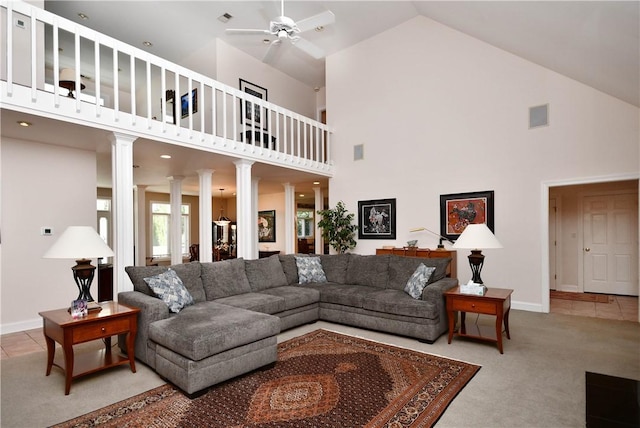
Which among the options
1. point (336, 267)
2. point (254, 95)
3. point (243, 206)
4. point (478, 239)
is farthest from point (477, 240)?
point (254, 95)

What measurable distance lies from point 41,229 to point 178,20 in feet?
14.4

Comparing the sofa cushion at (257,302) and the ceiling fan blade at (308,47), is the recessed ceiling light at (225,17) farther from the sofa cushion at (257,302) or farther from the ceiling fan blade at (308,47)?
the sofa cushion at (257,302)

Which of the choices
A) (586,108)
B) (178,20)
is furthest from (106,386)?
(586,108)

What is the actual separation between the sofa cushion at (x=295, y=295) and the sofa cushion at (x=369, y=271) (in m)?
0.67

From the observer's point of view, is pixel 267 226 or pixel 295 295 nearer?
pixel 295 295

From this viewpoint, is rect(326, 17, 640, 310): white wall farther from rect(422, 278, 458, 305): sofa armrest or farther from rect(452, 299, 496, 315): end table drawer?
rect(452, 299, 496, 315): end table drawer

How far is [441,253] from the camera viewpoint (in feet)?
19.5

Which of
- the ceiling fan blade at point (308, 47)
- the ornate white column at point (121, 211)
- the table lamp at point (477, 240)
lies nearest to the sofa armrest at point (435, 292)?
the table lamp at point (477, 240)

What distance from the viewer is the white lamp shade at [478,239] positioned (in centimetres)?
365

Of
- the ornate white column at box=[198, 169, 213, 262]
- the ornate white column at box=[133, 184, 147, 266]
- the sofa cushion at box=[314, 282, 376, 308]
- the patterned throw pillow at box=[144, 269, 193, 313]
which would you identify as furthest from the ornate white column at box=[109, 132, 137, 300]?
the ornate white column at box=[133, 184, 147, 266]

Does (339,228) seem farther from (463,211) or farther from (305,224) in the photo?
(305,224)

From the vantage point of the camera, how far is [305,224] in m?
13.1

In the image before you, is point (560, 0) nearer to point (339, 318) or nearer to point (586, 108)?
point (586, 108)

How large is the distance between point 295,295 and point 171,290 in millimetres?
1546
